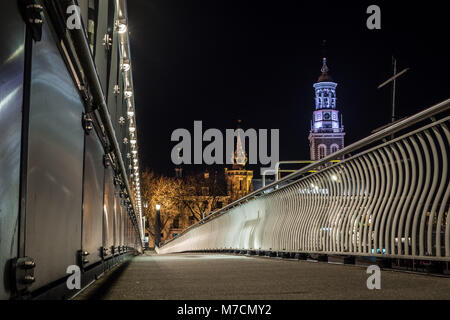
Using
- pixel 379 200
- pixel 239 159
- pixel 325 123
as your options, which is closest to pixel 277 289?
pixel 379 200

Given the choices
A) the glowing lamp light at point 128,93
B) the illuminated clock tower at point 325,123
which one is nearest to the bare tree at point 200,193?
the glowing lamp light at point 128,93

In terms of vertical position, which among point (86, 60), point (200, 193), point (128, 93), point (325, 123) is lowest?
point (86, 60)

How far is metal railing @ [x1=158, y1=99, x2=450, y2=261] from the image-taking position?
552cm

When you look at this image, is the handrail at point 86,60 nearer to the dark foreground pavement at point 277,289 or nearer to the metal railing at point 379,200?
the dark foreground pavement at point 277,289

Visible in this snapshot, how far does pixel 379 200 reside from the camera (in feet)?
22.3

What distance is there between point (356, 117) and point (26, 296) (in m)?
187

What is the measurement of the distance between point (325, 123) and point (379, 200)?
6257 inches

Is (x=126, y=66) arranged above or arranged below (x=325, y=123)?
below

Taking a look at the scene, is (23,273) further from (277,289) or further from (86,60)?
(277,289)

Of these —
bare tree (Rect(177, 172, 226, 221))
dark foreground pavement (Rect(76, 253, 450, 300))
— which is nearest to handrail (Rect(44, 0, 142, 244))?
dark foreground pavement (Rect(76, 253, 450, 300))

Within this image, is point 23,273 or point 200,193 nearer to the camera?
point 23,273

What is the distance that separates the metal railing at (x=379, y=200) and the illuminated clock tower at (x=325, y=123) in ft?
467

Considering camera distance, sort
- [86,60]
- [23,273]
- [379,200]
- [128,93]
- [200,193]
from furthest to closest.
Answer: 1. [200,193]
2. [128,93]
3. [379,200]
4. [86,60]
5. [23,273]

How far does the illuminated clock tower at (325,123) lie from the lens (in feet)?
520
